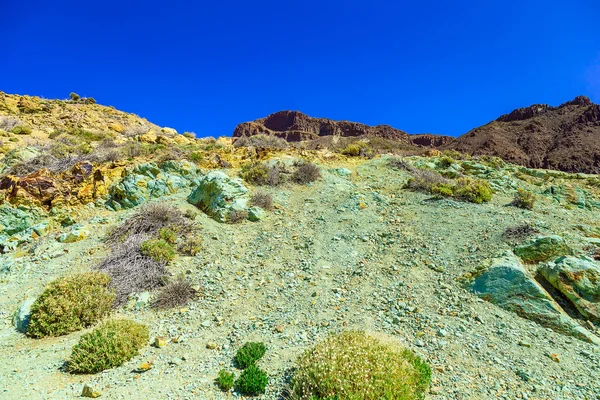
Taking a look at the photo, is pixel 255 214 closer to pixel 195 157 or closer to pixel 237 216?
pixel 237 216

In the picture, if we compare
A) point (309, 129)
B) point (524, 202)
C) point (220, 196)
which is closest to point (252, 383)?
point (220, 196)

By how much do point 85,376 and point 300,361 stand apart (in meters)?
3.42

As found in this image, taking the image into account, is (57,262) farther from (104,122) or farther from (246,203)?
(104,122)

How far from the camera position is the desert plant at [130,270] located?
708 centimetres

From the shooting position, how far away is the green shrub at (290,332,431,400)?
4.00 metres

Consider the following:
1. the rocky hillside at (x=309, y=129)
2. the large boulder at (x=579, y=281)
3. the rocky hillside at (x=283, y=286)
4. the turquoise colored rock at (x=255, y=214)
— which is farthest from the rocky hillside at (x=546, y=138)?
the large boulder at (x=579, y=281)

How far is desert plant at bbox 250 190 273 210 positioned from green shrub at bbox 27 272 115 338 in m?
5.68

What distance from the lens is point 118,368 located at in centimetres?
503

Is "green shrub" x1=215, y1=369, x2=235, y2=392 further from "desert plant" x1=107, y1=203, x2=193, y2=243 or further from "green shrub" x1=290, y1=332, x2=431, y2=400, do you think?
"desert plant" x1=107, y1=203, x2=193, y2=243

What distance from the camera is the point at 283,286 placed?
7438mm

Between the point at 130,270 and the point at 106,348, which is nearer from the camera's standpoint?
the point at 106,348

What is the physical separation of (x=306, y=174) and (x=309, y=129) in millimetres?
59765

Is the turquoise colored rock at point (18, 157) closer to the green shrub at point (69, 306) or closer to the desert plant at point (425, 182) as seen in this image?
the green shrub at point (69, 306)

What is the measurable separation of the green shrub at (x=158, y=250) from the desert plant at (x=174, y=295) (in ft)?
3.44
